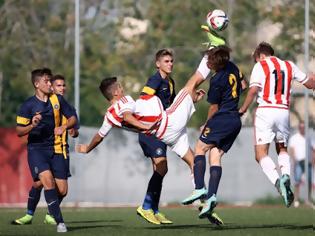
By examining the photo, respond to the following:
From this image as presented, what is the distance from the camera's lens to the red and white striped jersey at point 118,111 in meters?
15.5

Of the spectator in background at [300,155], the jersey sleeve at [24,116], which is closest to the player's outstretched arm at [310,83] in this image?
the jersey sleeve at [24,116]

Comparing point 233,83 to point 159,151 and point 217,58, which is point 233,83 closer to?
point 217,58

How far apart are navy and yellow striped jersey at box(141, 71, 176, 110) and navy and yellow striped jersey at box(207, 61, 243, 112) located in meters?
1.49

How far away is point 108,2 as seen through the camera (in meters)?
39.2

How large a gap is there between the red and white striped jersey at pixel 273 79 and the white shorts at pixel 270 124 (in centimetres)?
9

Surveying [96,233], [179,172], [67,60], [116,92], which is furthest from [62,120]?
[67,60]

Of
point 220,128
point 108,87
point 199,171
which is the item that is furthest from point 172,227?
point 108,87

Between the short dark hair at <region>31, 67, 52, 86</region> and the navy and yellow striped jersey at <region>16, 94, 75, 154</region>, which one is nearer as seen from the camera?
the short dark hair at <region>31, 67, 52, 86</region>

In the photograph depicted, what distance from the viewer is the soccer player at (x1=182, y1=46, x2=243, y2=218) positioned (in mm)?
15617

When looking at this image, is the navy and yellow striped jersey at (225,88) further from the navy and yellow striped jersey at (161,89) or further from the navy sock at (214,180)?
the navy and yellow striped jersey at (161,89)

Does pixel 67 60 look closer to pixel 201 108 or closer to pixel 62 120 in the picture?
pixel 201 108

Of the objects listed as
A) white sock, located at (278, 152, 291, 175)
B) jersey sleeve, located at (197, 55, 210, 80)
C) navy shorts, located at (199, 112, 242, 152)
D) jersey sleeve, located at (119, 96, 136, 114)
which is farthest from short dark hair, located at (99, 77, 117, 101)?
white sock, located at (278, 152, 291, 175)

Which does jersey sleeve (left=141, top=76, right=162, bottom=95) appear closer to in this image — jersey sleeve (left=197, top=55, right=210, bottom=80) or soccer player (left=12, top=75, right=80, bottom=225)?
soccer player (left=12, top=75, right=80, bottom=225)

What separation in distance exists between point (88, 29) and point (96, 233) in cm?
→ 2422
